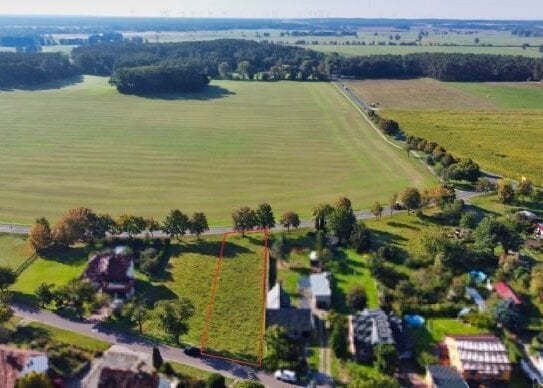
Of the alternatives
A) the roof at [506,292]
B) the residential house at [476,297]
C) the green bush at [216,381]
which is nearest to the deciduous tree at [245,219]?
the residential house at [476,297]

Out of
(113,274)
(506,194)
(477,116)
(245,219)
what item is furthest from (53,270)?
(477,116)

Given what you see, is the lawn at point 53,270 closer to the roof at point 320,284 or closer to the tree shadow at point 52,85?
the roof at point 320,284

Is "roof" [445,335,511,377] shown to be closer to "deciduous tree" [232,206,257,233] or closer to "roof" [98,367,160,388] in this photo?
"roof" [98,367,160,388]

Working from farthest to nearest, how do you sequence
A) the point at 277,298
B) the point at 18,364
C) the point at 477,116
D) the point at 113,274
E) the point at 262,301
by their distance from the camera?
the point at 477,116, the point at 113,274, the point at 262,301, the point at 277,298, the point at 18,364

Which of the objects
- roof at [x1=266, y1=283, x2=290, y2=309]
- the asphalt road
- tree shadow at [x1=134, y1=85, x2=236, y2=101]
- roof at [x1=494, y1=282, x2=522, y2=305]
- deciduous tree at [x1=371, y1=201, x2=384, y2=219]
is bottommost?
the asphalt road

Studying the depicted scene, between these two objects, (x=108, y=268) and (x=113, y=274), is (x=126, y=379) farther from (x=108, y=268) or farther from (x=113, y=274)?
(x=108, y=268)

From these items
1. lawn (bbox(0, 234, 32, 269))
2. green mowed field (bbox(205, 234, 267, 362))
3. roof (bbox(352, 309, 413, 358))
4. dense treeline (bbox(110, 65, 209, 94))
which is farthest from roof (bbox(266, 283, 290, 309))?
dense treeline (bbox(110, 65, 209, 94))
